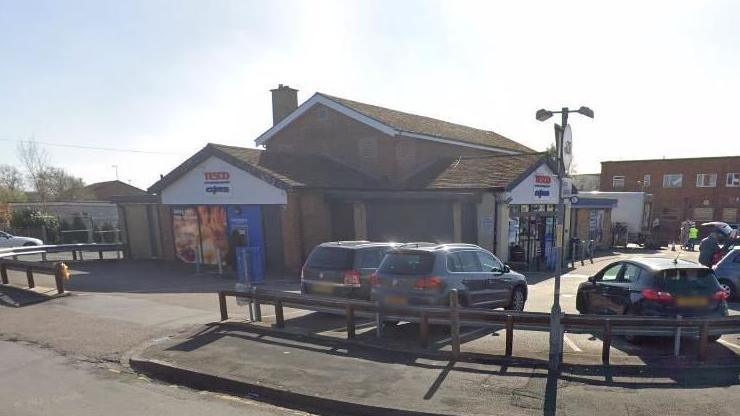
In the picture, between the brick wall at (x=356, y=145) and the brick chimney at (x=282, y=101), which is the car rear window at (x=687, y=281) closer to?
the brick wall at (x=356, y=145)

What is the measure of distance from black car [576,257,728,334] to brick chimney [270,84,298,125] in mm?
20148

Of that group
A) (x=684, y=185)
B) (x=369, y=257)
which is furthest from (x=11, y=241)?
(x=684, y=185)

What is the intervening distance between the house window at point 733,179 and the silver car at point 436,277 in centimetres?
4096

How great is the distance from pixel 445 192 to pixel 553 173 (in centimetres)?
572

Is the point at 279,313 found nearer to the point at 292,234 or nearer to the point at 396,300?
the point at 396,300

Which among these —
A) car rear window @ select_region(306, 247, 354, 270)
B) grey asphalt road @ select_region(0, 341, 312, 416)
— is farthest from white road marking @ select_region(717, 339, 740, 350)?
grey asphalt road @ select_region(0, 341, 312, 416)

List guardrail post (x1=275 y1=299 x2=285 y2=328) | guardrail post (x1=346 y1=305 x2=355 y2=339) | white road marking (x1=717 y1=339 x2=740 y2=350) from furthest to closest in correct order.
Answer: guardrail post (x1=275 y1=299 x2=285 y2=328), guardrail post (x1=346 y1=305 x2=355 y2=339), white road marking (x1=717 y1=339 x2=740 y2=350)

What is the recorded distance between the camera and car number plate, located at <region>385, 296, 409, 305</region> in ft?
24.1

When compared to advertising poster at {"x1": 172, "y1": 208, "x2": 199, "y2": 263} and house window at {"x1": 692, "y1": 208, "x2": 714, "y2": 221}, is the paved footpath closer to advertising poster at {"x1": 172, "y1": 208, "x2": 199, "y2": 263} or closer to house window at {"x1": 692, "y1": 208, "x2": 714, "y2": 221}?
advertising poster at {"x1": 172, "y1": 208, "x2": 199, "y2": 263}

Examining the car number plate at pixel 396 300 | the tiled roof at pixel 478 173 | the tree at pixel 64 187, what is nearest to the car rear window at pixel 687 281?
the car number plate at pixel 396 300

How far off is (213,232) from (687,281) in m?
15.2

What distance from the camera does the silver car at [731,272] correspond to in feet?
35.0

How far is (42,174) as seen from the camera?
4416cm

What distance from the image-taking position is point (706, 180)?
1502 inches
